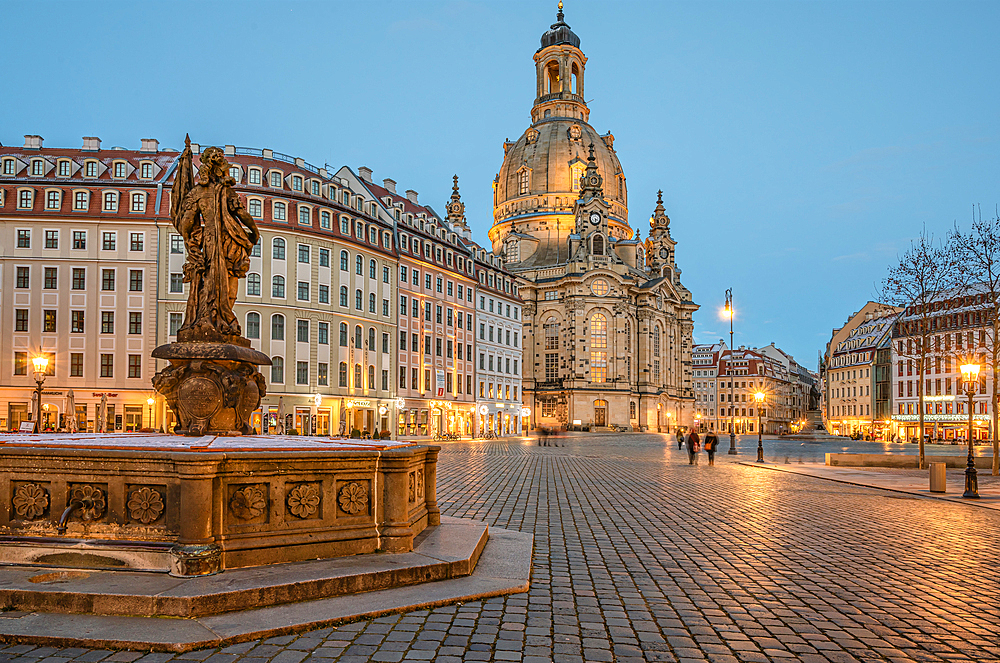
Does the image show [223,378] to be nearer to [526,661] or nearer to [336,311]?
[526,661]

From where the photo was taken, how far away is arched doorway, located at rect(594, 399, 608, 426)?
11345 centimetres

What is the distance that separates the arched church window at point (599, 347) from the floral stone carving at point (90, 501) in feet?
356

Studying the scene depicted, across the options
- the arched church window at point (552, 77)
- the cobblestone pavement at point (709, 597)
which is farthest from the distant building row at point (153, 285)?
the arched church window at point (552, 77)

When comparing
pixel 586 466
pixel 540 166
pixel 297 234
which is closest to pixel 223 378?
pixel 586 466

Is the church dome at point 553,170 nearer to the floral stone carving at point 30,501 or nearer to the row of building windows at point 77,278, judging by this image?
the row of building windows at point 77,278

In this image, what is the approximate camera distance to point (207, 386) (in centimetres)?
1080

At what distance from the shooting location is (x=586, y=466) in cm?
3319

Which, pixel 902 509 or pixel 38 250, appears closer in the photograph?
pixel 902 509

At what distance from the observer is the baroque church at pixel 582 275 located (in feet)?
376

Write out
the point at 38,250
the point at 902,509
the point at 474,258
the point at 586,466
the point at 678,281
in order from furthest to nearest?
the point at 678,281 < the point at 474,258 < the point at 38,250 < the point at 586,466 < the point at 902,509

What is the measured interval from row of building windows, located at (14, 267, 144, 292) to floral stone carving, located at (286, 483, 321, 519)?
1878 inches

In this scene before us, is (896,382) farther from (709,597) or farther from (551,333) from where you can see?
(709,597)

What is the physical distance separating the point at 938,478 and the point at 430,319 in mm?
47441

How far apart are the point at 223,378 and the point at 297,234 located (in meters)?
43.3
